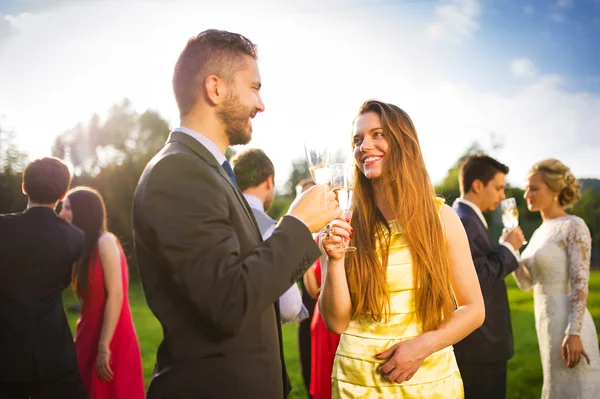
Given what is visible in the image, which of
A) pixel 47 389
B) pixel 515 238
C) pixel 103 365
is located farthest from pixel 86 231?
pixel 515 238

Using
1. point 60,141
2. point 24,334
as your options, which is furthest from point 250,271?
point 60,141

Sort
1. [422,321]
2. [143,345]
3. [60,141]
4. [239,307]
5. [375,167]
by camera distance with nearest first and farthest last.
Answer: [239,307] < [422,321] < [375,167] < [143,345] < [60,141]

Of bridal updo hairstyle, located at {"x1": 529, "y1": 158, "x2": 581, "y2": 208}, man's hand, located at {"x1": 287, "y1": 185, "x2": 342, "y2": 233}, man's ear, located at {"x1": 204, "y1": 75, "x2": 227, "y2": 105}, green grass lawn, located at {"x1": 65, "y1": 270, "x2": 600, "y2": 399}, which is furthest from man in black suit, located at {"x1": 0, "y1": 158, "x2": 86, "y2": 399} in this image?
green grass lawn, located at {"x1": 65, "y1": 270, "x2": 600, "y2": 399}

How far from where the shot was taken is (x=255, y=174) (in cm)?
465

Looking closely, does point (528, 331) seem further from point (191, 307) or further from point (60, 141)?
point (60, 141)

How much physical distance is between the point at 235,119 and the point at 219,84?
147 mm

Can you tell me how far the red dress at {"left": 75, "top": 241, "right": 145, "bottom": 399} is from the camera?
4387 millimetres

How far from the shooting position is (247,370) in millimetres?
1779

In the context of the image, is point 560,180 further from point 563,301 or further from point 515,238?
point 563,301

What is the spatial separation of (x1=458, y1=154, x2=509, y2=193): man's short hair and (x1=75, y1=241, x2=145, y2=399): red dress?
10.8 feet

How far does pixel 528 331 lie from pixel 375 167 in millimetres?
15976

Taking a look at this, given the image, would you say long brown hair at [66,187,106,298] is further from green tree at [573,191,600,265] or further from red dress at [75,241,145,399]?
green tree at [573,191,600,265]

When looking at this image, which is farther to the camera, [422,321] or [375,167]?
[375,167]

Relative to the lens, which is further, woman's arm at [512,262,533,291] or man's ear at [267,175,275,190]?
woman's arm at [512,262,533,291]
